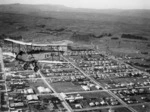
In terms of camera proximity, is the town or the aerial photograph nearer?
the aerial photograph

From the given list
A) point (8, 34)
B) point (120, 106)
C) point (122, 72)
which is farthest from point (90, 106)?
point (8, 34)

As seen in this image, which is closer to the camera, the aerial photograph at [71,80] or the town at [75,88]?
the aerial photograph at [71,80]

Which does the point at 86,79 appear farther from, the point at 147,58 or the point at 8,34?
the point at 8,34

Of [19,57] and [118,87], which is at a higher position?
[19,57]

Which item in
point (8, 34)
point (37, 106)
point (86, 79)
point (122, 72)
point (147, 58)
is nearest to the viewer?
point (37, 106)

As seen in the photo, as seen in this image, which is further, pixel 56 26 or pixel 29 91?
pixel 56 26

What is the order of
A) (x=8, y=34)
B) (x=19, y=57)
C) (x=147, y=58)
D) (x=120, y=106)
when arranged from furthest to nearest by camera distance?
(x=8, y=34), (x=147, y=58), (x=120, y=106), (x=19, y=57)

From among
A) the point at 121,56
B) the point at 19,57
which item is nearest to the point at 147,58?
the point at 121,56
